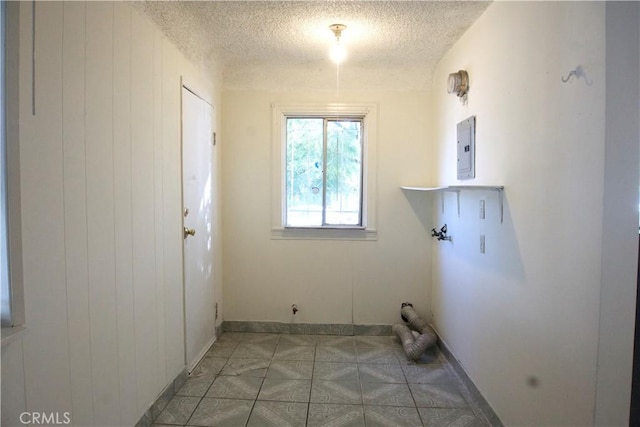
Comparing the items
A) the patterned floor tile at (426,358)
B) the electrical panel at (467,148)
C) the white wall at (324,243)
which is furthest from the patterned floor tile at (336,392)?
the electrical panel at (467,148)

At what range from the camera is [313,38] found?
2580mm

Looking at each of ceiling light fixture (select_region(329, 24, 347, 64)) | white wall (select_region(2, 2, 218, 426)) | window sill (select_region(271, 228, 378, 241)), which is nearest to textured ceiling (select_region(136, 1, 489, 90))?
ceiling light fixture (select_region(329, 24, 347, 64))

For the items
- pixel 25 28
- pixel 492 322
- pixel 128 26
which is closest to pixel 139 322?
pixel 25 28

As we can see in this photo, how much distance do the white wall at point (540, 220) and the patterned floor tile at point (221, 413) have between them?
1.42 meters

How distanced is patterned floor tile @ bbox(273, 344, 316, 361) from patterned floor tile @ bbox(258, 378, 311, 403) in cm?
37

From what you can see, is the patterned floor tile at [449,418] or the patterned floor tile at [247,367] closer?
the patterned floor tile at [449,418]

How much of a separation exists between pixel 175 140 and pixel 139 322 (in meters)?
1.13

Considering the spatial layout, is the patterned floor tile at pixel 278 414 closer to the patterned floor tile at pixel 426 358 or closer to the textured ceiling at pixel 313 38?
the patterned floor tile at pixel 426 358

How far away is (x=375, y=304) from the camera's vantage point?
340 cm

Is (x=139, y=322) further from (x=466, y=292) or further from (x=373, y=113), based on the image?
(x=373, y=113)

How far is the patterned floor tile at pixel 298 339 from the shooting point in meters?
3.20

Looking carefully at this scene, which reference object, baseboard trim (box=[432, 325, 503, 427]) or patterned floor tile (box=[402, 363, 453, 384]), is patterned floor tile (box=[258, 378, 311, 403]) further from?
baseboard trim (box=[432, 325, 503, 427])

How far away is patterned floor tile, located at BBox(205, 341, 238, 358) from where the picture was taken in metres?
2.92

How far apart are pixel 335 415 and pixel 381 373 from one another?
2.09ft
